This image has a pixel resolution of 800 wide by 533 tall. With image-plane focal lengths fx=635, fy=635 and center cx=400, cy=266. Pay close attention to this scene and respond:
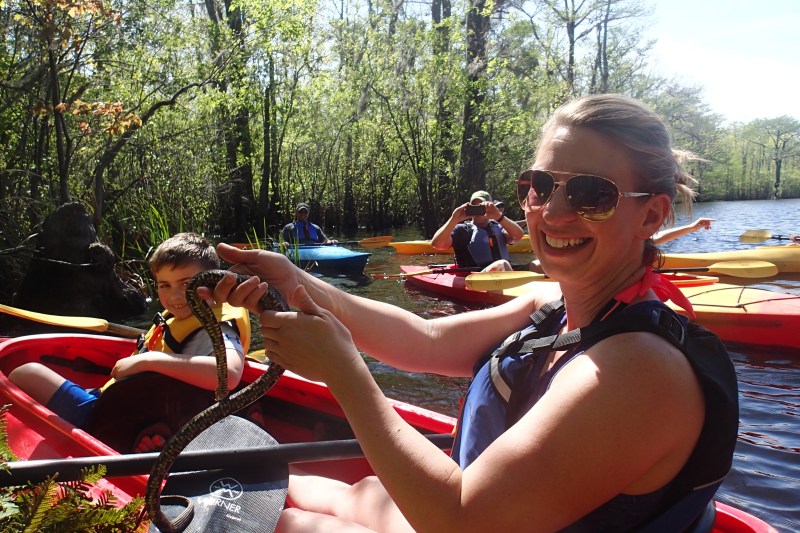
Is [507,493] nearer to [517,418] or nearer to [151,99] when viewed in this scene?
[517,418]

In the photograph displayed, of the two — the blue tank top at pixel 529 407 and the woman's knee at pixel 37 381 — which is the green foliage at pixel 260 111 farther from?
the blue tank top at pixel 529 407

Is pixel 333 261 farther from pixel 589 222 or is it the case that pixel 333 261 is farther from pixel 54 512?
pixel 589 222

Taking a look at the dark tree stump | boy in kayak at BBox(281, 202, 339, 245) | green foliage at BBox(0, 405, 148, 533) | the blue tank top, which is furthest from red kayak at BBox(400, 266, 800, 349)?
boy in kayak at BBox(281, 202, 339, 245)

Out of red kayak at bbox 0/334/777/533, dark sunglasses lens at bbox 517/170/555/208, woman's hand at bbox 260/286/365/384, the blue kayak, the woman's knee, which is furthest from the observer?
the blue kayak

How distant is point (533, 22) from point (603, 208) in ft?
84.8

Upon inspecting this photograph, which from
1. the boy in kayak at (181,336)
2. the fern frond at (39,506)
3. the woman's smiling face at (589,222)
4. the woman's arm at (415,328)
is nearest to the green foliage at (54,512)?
the fern frond at (39,506)

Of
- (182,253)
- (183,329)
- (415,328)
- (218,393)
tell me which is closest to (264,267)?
(218,393)

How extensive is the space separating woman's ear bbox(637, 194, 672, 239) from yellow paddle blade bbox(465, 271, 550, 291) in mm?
5879

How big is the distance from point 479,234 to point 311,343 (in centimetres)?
778

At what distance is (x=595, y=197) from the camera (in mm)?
1385

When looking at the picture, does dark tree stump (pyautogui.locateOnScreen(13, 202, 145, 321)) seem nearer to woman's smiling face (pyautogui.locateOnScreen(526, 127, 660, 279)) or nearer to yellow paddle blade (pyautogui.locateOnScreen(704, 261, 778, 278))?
yellow paddle blade (pyautogui.locateOnScreen(704, 261, 778, 278))

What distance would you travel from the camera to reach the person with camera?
8703 millimetres

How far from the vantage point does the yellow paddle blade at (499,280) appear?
24.0ft

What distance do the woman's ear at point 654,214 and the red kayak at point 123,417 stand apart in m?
1.27
